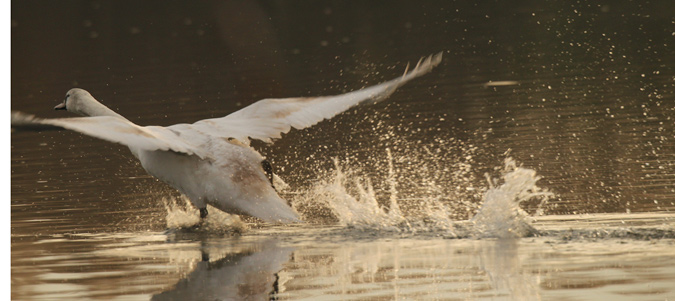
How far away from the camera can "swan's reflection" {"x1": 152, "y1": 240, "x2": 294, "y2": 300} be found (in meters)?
7.73

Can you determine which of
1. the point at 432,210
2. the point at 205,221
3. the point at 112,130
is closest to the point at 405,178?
the point at 432,210

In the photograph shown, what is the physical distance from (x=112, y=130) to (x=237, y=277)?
6.35 feet

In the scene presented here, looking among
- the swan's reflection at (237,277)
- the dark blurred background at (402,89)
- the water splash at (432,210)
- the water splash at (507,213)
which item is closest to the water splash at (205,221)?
the water splash at (432,210)

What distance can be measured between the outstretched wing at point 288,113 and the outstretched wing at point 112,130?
3.28 feet

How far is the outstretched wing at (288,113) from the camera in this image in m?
11.0

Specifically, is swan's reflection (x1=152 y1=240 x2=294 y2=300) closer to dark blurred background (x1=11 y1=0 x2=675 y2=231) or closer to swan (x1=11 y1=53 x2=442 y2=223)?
swan (x1=11 y1=53 x2=442 y2=223)

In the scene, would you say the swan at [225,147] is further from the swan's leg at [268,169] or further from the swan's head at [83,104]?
the swan's head at [83,104]

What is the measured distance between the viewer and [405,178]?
12438 millimetres

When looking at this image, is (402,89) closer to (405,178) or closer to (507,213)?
(405,178)

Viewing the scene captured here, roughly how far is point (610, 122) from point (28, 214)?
7097 mm

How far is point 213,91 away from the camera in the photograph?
22672 mm

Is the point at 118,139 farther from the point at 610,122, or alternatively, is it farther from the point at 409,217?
the point at 610,122

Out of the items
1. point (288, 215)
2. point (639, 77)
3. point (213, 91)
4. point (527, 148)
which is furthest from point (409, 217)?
point (213, 91)

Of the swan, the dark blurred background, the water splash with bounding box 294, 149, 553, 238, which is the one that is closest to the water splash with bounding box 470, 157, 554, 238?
the water splash with bounding box 294, 149, 553, 238
